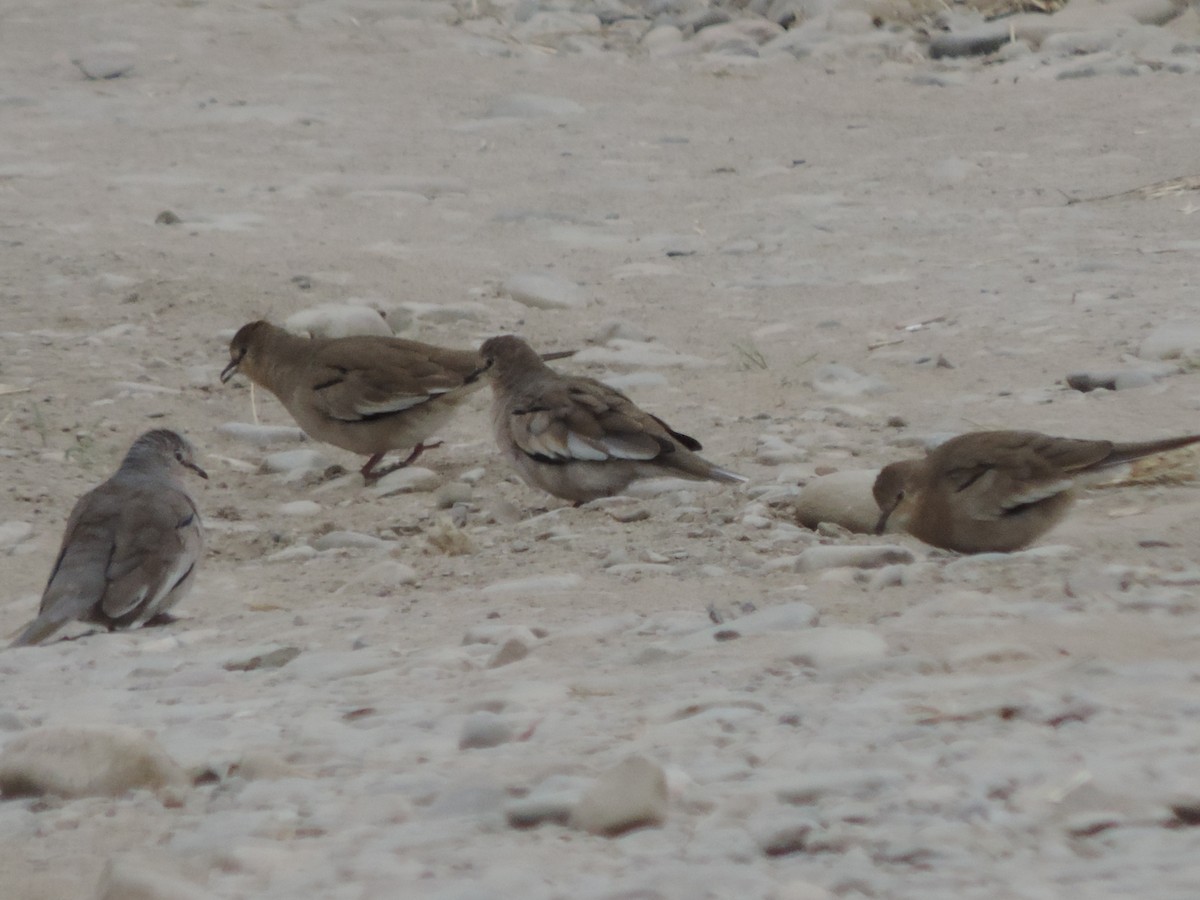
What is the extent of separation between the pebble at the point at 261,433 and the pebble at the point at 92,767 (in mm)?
4263

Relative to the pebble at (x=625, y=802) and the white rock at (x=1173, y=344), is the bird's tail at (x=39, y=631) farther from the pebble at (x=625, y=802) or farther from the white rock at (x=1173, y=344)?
the white rock at (x=1173, y=344)

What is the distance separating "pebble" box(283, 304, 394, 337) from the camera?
26.0ft

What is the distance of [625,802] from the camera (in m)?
2.64

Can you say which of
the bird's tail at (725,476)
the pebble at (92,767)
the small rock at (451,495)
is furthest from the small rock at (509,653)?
the small rock at (451,495)

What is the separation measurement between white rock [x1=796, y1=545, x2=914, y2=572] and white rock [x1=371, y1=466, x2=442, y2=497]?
2.23 meters

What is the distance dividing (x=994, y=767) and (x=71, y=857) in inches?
53.6

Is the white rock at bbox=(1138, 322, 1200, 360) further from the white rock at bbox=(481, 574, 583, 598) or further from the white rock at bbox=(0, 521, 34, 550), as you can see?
the white rock at bbox=(0, 521, 34, 550)

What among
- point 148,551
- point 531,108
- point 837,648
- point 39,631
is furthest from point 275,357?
point 531,108

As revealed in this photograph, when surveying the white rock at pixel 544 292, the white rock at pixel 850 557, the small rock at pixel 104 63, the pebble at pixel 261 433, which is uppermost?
the white rock at pixel 850 557

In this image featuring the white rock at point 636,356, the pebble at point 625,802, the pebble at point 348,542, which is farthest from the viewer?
the white rock at point 636,356

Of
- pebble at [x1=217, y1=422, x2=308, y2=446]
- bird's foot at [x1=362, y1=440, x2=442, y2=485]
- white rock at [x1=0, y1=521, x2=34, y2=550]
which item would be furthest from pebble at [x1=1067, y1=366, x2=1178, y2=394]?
white rock at [x1=0, y1=521, x2=34, y2=550]

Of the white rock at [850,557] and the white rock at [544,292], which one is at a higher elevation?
the white rock at [850,557]

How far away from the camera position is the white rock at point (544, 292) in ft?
27.5

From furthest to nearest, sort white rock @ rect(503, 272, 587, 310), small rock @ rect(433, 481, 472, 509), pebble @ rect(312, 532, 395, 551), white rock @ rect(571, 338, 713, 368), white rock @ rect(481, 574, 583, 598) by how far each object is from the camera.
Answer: white rock @ rect(503, 272, 587, 310), white rock @ rect(571, 338, 713, 368), small rock @ rect(433, 481, 472, 509), pebble @ rect(312, 532, 395, 551), white rock @ rect(481, 574, 583, 598)
